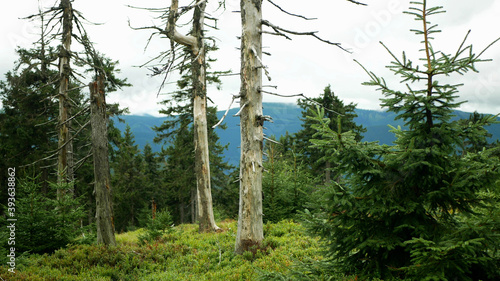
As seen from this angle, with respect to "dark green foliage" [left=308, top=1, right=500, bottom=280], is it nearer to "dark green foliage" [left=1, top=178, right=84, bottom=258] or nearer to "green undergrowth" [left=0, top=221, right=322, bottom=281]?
"green undergrowth" [left=0, top=221, right=322, bottom=281]

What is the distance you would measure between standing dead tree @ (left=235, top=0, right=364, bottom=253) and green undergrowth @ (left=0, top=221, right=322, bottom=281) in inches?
29.1

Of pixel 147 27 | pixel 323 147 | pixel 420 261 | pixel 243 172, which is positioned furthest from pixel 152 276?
pixel 147 27

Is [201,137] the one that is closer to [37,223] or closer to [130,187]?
[37,223]

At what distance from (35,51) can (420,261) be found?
19292 millimetres

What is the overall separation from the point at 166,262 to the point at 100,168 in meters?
3.70

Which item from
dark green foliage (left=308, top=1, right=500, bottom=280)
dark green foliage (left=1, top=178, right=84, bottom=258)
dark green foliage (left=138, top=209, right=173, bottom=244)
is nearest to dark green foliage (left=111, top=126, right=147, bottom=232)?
dark green foliage (left=138, top=209, right=173, bottom=244)

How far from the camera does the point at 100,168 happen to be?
961 cm

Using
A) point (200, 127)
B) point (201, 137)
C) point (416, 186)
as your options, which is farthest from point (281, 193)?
point (416, 186)

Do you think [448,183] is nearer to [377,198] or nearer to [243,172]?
[377,198]

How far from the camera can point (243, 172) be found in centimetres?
869

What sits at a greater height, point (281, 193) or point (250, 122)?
point (250, 122)

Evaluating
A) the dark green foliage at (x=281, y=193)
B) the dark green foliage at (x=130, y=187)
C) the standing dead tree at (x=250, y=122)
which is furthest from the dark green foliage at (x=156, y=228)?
the dark green foliage at (x=130, y=187)

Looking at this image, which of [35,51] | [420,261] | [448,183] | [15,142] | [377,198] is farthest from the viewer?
[15,142]

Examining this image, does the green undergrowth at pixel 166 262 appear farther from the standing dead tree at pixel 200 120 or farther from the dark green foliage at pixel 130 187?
the dark green foliage at pixel 130 187
